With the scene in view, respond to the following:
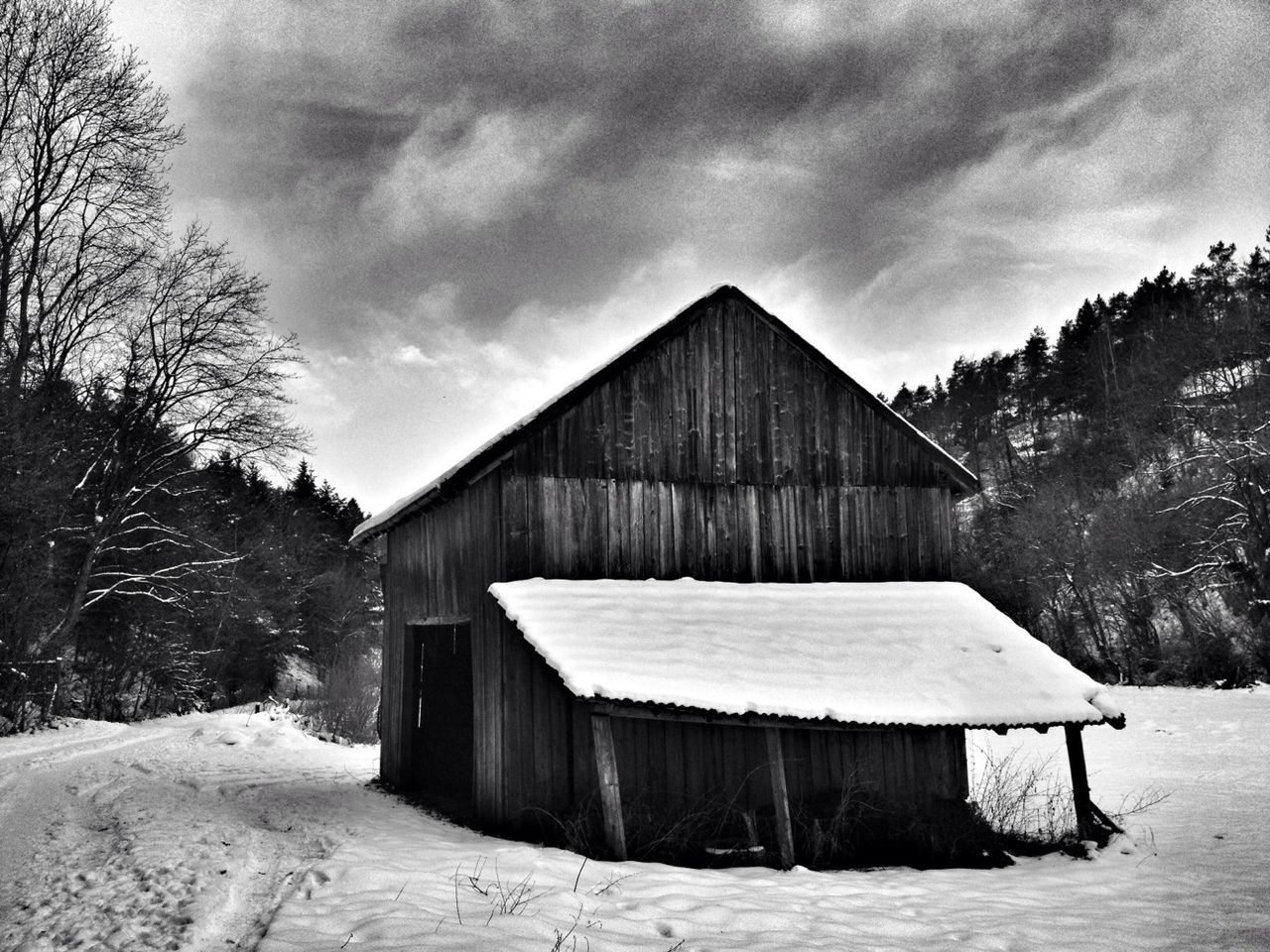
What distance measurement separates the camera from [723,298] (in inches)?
432

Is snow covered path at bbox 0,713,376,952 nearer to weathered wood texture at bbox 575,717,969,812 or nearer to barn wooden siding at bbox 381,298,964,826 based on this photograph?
barn wooden siding at bbox 381,298,964,826

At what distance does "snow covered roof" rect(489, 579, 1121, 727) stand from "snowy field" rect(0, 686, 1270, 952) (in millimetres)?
1550

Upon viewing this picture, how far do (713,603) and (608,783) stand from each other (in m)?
2.60

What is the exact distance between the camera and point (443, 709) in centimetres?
1397

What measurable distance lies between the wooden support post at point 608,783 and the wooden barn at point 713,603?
2 centimetres

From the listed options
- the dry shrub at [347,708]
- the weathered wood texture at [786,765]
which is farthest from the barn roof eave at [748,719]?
the dry shrub at [347,708]

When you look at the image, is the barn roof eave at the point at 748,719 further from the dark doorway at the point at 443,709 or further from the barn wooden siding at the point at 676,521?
the dark doorway at the point at 443,709

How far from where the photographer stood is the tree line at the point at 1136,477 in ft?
88.8

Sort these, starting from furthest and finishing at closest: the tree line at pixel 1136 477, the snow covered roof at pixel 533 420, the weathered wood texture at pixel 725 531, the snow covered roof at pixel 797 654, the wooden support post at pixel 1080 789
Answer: the tree line at pixel 1136 477 < the weathered wood texture at pixel 725 531 < the snow covered roof at pixel 533 420 < the wooden support post at pixel 1080 789 < the snow covered roof at pixel 797 654

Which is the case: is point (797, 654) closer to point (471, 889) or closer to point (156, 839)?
point (471, 889)

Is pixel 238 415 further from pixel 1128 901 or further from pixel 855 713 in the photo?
pixel 1128 901

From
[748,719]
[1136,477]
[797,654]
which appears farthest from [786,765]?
[1136,477]

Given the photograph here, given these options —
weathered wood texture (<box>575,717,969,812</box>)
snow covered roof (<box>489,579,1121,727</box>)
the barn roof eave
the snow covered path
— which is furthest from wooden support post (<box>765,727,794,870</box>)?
the snow covered path

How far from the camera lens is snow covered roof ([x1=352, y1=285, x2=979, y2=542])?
9258mm
